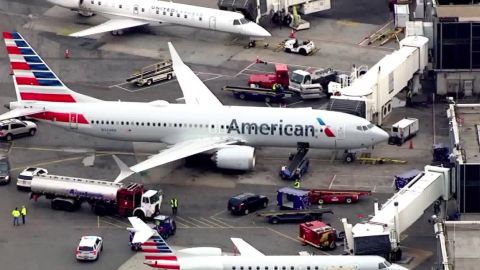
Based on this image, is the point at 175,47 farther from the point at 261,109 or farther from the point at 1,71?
the point at 261,109

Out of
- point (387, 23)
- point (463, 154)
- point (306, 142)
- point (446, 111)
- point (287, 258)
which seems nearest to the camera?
point (287, 258)

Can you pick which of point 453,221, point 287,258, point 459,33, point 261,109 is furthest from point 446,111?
point 287,258

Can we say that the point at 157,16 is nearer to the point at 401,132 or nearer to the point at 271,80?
the point at 271,80

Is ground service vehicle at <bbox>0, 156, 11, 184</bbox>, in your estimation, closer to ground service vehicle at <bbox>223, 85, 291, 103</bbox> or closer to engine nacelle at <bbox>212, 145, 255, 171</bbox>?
engine nacelle at <bbox>212, 145, 255, 171</bbox>

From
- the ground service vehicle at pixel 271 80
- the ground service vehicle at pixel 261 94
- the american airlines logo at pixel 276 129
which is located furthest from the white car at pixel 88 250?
the ground service vehicle at pixel 271 80

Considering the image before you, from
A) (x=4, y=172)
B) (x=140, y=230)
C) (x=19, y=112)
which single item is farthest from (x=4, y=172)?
(x=140, y=230)

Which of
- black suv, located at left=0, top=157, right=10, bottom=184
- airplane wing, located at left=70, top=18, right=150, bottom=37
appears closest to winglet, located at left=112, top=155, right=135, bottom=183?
black suv, located at left=0, top=157, right=10, bottom=184
